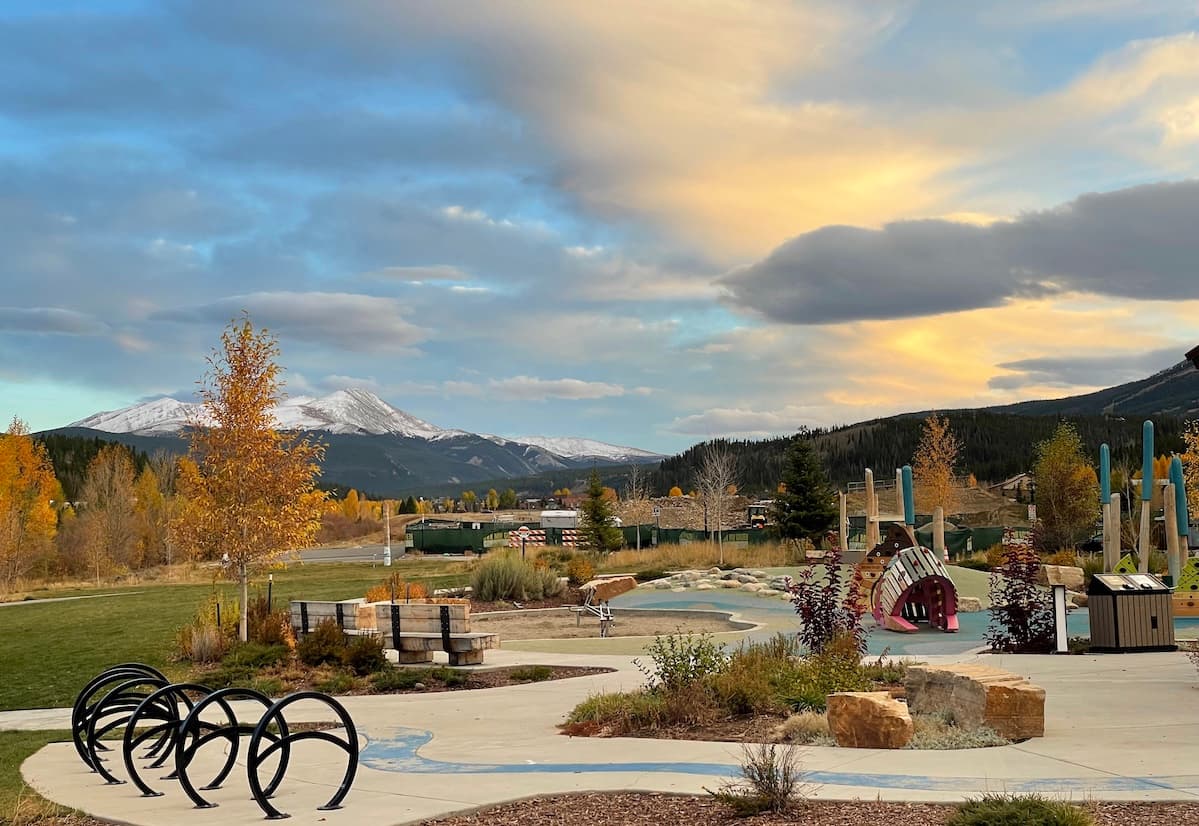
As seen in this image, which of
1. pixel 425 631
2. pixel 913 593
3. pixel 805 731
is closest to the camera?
pixel 805 731

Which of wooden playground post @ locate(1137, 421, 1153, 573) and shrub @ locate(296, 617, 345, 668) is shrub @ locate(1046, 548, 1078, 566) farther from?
shrub @ locate(296, 617, 345, 668)

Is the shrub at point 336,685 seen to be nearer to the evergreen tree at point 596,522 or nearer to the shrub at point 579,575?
the shrub at point 579,575

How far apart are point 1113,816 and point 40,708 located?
38.4 feet

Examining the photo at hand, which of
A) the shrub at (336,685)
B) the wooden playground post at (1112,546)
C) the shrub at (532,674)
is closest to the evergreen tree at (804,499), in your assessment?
the wooden playground post at (1112,546)

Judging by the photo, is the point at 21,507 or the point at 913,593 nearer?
the point at 913,593

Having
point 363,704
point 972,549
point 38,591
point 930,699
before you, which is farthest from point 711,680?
point 38,591

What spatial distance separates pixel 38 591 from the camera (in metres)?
41.2

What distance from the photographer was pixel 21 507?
172 ft

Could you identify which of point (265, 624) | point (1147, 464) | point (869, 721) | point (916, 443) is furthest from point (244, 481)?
point (916, 443)

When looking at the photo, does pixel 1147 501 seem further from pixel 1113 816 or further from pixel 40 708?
pixel 40 708

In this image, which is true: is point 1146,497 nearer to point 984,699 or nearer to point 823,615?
point 823,615

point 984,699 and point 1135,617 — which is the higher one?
point 984,699

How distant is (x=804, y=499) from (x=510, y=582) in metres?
18.6

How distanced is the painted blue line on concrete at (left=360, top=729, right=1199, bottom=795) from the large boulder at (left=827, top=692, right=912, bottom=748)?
963 mm
